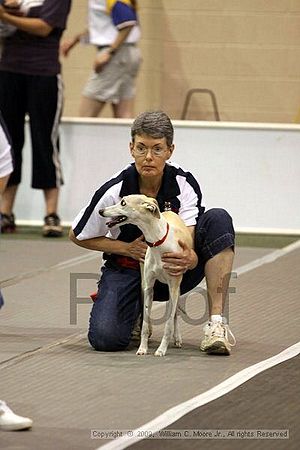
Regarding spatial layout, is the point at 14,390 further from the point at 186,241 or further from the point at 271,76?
the point at 271,76

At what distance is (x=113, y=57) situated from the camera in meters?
8.53

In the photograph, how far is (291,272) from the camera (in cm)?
639

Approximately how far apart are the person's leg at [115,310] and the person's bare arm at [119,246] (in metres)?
0.15

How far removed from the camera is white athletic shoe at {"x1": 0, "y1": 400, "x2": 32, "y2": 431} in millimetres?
3625

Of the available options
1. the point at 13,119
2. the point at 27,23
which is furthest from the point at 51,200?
the point at 27,23

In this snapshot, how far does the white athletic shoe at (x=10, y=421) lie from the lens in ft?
11.9

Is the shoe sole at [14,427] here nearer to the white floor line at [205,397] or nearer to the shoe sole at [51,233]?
the white floor line at [205,397]

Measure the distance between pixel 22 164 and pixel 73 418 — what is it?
4290 millimetres

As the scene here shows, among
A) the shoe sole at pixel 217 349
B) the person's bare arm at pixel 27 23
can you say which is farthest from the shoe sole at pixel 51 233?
the shoe sole at pixel 217 349

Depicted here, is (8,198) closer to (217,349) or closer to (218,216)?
(218,216)

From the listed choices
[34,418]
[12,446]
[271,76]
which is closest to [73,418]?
[34,418]

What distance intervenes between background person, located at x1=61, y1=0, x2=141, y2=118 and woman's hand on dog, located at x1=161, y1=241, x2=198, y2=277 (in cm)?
400

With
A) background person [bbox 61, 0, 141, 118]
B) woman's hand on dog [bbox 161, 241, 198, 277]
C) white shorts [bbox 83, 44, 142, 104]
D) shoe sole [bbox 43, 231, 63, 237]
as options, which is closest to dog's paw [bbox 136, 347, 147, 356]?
woman's hand on dog [bbox 161, 241, 198, 277]

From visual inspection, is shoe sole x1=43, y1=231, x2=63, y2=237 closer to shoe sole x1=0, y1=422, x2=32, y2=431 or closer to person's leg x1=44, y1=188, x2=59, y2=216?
person's leg x1=44, y1=188, x2=59, y2=216
